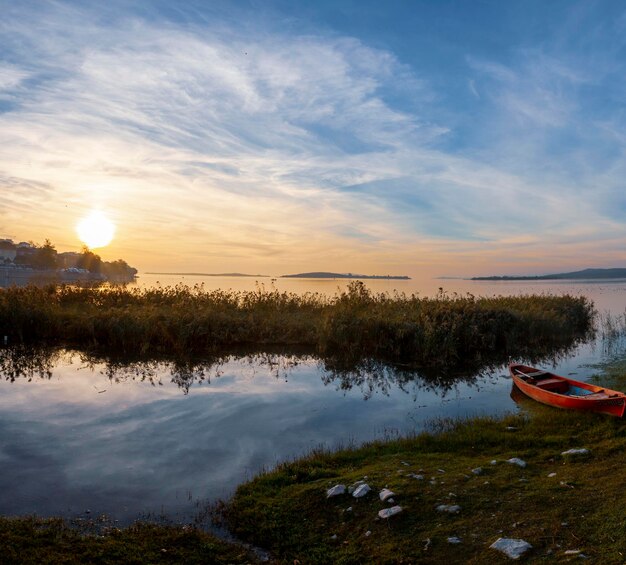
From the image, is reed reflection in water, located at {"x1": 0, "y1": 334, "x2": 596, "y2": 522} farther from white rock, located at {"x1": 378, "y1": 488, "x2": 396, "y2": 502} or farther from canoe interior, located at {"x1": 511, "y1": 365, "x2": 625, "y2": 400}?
white rock, located at {"x1": 378, "y1": 488, "x2": 396, "y2": 502}

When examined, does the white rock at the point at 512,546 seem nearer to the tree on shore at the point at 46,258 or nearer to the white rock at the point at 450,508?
the white rock at the point at 450,508

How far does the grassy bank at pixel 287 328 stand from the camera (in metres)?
23.0

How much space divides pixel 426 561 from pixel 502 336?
2201 cm

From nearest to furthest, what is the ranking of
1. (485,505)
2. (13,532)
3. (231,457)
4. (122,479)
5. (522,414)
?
(13,532), (485,505), (122,479), (231,457), (522,414)

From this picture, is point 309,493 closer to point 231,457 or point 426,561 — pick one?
point 426,561

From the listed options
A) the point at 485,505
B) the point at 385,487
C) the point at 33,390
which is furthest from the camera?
the point at 33,390

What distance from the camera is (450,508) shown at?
6812 mm

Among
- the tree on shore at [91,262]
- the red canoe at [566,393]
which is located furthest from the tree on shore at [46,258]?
the red canoe at [566,393]

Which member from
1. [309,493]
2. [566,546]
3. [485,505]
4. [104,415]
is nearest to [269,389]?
[104,415]

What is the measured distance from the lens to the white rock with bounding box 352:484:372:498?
739 centimetres

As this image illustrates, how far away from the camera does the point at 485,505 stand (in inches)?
271

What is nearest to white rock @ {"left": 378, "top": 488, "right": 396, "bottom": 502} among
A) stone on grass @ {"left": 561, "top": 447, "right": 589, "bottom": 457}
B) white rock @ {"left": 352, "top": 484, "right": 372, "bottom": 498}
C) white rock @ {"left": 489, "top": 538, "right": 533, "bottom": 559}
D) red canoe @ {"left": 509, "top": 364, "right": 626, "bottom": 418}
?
white rock @ {"left": 352, "top": 484, "right": 372, "bottom": 498}

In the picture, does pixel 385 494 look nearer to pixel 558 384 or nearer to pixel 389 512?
pixel 389 512

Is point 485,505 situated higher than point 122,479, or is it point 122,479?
point 485,505
